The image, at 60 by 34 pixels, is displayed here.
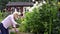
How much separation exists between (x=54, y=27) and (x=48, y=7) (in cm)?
84

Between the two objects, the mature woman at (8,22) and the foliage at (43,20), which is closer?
the foliage at (43,20)

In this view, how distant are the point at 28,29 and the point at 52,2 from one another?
1.50m

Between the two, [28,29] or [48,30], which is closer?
[48,30]

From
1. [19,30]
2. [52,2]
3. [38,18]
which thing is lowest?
[19,30]

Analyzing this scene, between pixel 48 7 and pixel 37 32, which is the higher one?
pixel 48 7

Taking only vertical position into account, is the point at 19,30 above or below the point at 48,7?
below

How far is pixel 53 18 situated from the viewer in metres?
8.56

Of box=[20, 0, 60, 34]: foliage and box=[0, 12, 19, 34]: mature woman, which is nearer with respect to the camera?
box=[20, 0, 60, 34]: foliage

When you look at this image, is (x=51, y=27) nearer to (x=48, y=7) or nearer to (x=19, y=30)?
(x=48, y=7)

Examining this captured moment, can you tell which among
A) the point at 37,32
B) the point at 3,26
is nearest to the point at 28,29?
the point at 37,32

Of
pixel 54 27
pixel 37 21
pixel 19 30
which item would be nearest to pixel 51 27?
pixel 54 27

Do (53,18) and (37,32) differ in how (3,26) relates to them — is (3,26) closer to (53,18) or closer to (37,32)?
(37,32)

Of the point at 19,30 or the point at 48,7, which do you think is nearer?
the point at 48,7

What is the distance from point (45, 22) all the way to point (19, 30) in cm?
156
